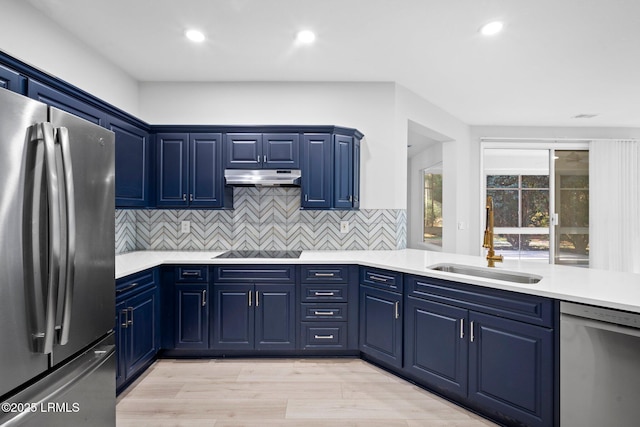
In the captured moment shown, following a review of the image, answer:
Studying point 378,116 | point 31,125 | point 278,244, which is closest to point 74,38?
point 31,125

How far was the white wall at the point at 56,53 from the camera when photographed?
2061mm

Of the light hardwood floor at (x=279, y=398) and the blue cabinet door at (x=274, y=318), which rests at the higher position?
the blue cabinet door at (x=274, y=318)

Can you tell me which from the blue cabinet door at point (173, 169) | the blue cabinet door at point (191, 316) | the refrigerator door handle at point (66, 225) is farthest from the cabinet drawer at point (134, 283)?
the refrigerator door handle at point (66, 225)

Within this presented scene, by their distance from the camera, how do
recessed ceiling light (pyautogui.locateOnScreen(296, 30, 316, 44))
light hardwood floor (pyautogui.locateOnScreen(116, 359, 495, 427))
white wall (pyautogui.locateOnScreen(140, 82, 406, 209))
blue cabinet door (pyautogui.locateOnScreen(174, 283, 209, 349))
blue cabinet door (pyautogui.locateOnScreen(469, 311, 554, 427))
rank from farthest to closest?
white wall (pyautogui.locateOnScreen(140, 82, 406, 209)) < blue cabinet door (pyautogui.locateOnScreen(174, 283, 209, 349)) < recessed ceiling light (pyautogui.locateOnScreen(296, 30, 316, 44)) < light hardwood floor (pyautogui.locateOnScreen(116, 359, 495, 427)) < blue cabinet door (pyautogui.locateOnScreen(469, 311, 554, 427))

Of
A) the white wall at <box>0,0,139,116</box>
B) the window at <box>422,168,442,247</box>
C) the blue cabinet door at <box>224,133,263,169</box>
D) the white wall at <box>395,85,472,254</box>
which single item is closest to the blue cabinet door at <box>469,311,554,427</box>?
the blue cabinet door at <box>224,133,263,169</box>

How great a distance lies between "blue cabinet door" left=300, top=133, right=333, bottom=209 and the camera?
3.18 metres

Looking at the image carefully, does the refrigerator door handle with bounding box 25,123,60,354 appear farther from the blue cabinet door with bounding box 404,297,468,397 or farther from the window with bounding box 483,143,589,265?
the window with bounding box 483,143,589,265

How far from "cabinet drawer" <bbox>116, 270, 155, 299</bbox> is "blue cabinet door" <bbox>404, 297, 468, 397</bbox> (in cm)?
212

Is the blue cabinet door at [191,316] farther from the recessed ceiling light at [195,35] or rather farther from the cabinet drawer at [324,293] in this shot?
the recessed ceiling light at [195,35]

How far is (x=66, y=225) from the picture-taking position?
1.26 metres

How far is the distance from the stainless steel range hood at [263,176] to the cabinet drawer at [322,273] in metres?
0.89

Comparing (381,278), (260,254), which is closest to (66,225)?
(260,254)

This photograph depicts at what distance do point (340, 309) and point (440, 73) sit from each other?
2.60 meters

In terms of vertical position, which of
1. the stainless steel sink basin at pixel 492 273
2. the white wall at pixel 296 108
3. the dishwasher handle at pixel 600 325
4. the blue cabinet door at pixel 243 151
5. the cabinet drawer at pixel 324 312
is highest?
the white wall at pixel 296 108
